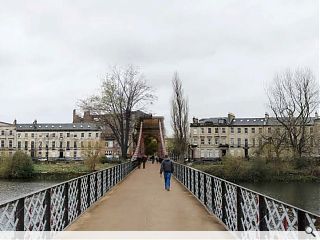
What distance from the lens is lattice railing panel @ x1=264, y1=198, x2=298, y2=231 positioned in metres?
4.27

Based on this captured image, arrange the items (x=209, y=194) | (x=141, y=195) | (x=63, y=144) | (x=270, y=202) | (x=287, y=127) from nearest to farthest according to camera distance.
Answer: (x=270, y=202)
(x=209, y=194)
(x=141, y=195)
(x=287, y=127)
(x=63, y=144)

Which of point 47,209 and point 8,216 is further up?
point 8,216

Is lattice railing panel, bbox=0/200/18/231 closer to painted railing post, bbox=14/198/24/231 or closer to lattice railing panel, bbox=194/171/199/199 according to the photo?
painted railing post, bbox=14/198/24/231

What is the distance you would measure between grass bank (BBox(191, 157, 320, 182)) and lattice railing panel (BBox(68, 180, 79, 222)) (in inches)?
1596

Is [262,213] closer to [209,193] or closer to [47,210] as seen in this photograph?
[47,210]

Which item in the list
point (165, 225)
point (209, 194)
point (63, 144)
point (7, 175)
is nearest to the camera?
point (165, 225)

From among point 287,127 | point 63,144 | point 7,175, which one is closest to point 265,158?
point 287,127

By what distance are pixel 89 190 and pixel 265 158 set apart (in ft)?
135

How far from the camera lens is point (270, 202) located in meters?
5.11

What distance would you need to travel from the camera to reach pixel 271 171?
155 feet

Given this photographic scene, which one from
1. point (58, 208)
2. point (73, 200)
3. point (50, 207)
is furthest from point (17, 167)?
point (50, 207)

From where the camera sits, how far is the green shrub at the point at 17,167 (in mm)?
54750

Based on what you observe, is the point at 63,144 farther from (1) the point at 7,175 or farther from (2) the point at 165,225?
(2) the point at 165,225

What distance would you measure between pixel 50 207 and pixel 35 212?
0.72m
